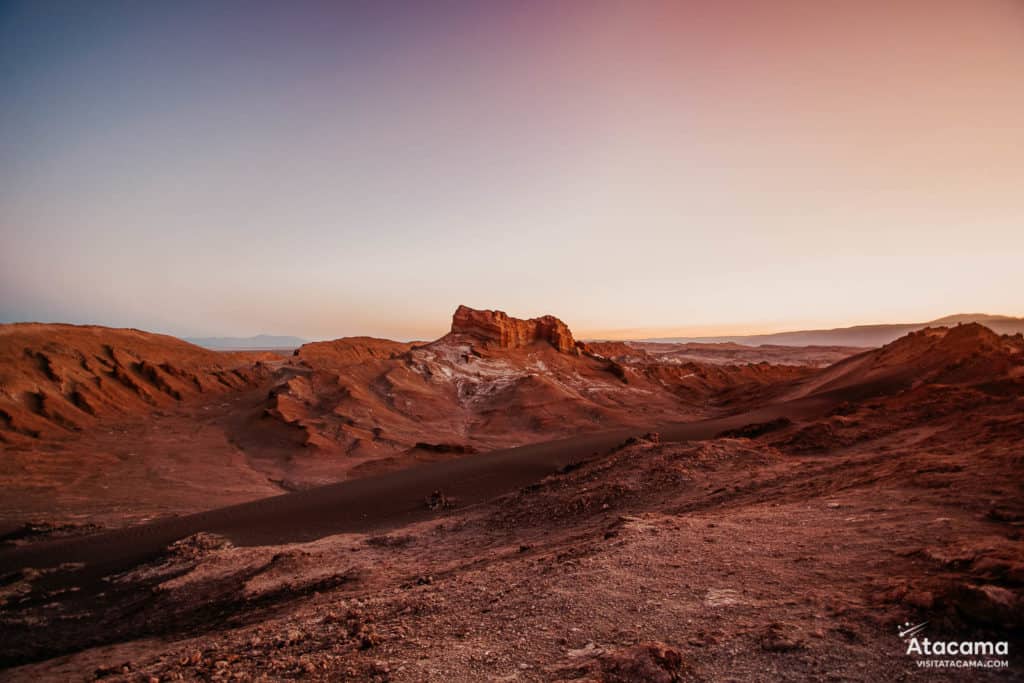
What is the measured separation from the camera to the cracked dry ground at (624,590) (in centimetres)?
427

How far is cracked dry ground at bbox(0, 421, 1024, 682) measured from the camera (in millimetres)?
4266

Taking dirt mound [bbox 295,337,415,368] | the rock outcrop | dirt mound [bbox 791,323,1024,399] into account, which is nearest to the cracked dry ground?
dirt mound [bbox 791,323,1024,399]

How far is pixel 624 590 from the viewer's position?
5.87m

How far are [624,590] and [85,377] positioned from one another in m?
42.3

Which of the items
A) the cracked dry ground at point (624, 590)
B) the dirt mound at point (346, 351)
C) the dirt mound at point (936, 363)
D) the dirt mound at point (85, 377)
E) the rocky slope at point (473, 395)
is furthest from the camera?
the dirt mound at point (346, 351)

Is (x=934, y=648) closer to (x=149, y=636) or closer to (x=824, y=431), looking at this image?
(x=149, y=636)

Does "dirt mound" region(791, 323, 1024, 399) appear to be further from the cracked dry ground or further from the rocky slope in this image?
the cracked dry ground

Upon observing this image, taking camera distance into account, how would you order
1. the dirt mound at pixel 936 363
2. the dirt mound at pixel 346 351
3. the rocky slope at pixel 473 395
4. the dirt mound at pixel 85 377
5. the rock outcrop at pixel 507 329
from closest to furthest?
Result: the dirt mound at pixel 936 363 < the dirt mound at pixel 85 377 < the rocky slope at pixel 473 395 < the rock outcrop at pixel 507 329 < the dirt mound at pixel 346 351

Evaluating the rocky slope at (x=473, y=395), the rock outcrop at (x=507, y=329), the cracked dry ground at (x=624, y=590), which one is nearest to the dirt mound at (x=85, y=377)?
the rocky slope at (x=473, y=395)

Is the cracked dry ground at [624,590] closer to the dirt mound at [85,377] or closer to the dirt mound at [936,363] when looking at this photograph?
the dirt mound at [936,363]

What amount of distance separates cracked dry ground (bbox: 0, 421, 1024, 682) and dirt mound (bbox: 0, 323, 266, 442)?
77.5ft

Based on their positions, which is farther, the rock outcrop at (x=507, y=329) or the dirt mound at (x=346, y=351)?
the dirt mound at (x=346, y=351)

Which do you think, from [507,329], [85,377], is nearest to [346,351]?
[507,329]

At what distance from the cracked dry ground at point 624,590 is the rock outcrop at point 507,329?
40020mm
